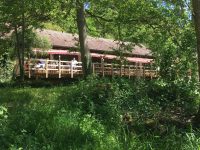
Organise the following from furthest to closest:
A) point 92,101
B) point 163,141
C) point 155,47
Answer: point 155,47 < point 92,101 < point 163,141

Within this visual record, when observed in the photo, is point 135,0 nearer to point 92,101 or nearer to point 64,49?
point 92,101

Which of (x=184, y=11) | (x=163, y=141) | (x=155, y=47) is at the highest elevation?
(x=184, y=11)

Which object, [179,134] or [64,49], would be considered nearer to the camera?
[179,134]

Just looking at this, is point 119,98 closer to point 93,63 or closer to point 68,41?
point 93,63

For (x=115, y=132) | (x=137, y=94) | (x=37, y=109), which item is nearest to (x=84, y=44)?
(x=137, y=94)

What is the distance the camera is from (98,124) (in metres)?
10.5

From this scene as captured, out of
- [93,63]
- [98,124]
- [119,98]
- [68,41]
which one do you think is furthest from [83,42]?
[68,41]

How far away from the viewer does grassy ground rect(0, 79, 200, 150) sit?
9195mm

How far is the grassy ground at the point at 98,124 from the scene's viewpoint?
9.20 m

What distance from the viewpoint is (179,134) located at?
10023mm

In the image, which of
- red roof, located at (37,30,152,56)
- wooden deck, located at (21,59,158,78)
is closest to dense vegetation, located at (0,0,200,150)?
wooden deck, located at (21,59,158,78)

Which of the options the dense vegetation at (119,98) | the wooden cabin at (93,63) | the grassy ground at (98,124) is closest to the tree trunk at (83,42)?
the dense vegetation at (119,98)

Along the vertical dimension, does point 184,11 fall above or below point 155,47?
above

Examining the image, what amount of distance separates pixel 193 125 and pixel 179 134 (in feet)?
3.74
